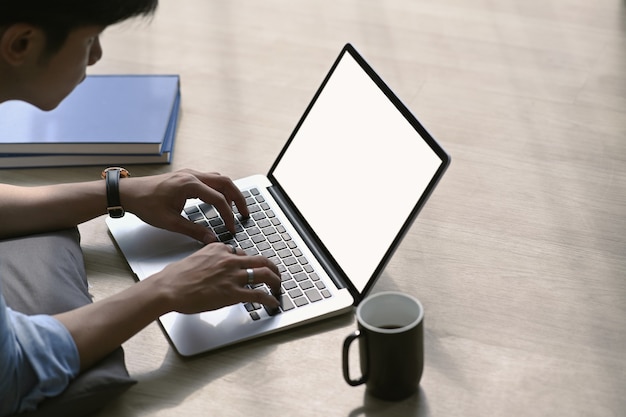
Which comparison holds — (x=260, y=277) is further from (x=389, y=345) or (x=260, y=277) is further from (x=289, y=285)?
(x=389, y=345)

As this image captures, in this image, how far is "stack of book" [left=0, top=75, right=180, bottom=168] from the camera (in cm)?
153

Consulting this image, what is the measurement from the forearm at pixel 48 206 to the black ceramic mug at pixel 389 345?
1.58 ft

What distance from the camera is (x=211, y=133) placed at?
1.63m

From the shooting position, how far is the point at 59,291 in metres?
1.19

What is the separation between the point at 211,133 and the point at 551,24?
75 cm

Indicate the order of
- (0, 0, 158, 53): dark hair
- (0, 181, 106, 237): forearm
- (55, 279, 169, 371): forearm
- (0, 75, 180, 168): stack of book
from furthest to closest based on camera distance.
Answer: (0, 75, 180, 168): stack of book < (0, 181, 106, 237): forearm < (55, 279, 169, 371): forearm < (0, 0, 158, 53): dark hair

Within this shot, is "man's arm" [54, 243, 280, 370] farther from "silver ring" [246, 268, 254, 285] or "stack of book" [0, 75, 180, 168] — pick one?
"stack of book" [0, 75, 180, 168]

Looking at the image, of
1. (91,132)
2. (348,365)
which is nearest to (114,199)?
(91,132)

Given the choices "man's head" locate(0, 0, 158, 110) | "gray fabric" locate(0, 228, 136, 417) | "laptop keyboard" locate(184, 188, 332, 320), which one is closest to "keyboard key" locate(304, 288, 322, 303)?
"laptop keyboard" locate(184, 188, 332, 320)

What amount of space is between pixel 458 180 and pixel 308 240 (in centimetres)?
30

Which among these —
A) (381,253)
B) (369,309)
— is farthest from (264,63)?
(369,309)

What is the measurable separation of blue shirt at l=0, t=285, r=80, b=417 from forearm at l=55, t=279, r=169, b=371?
0.05 feet

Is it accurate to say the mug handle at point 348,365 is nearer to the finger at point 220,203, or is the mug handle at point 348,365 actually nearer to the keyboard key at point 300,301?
the keyboard key at point 300,301

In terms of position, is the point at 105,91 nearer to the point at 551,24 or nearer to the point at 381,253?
the point at 381,253
